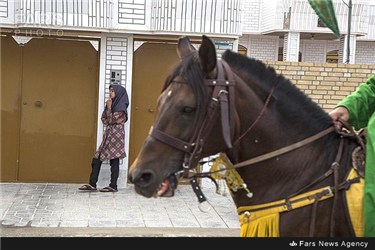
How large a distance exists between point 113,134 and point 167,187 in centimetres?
628

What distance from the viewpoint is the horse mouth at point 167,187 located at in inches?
100

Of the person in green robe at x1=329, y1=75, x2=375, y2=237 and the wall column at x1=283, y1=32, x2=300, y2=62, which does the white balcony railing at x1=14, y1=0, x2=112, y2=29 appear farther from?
the wall column at x1=283, y1=32, x2=300, y2=62

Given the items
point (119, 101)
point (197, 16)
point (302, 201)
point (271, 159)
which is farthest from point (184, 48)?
point (197, 16)

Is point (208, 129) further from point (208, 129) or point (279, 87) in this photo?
point (279, 87)

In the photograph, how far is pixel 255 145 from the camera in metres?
2.74

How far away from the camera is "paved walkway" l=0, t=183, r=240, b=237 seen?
662 centimetres

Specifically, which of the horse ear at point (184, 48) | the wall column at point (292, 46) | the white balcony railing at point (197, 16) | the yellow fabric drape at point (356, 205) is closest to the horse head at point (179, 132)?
the horse ear at point (184, 48)

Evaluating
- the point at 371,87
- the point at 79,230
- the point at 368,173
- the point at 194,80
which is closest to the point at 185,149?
the point at 194,80

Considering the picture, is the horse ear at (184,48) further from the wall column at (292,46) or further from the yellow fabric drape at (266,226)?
the wall column at (292,46)

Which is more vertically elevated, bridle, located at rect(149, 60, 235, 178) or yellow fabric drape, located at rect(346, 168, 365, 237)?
bridle, located at rect(149, 60, 235, 178)

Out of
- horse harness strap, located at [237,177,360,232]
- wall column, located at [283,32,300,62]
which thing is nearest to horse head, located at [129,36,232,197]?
horse harness strap, located at [237,177,360,232]

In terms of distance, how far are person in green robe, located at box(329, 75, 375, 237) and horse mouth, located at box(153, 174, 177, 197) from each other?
3.36 ft

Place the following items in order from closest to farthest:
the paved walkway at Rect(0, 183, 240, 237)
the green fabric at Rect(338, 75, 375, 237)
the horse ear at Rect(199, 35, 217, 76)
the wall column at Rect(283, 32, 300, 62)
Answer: the horse ear at Rect(199, 35, 217, 76) → the green fabric at Rect(338, 75, 375, 237) → the paved walkway at Rect(0, 183, 240, 237) → the wall column at Rect(283, 32, 300, 62)

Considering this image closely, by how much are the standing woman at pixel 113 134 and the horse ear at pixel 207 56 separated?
6.12 metres
